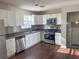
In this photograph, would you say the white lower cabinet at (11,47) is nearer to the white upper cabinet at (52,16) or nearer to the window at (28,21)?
the window at (28,21)

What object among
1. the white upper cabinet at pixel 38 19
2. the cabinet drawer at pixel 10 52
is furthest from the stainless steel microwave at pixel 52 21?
the cabinet drawer at pixel 10 52

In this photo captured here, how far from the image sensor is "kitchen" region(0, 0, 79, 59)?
445cm

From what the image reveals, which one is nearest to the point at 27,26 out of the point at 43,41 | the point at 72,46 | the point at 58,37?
the point at 43,41

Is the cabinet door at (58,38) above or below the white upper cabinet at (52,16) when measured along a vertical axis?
below

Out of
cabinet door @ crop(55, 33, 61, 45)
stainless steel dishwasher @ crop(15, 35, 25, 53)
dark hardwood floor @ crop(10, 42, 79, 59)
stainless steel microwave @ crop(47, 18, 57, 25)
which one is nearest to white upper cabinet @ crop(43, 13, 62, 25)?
stainless steel microwave @ crop(47, 18, 57, 25)

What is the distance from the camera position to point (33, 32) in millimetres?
6699

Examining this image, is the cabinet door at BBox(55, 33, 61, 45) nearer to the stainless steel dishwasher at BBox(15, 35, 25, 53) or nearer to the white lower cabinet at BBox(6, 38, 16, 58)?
the stainless steel dishwasher at BBox(15, 35, 25, 53)

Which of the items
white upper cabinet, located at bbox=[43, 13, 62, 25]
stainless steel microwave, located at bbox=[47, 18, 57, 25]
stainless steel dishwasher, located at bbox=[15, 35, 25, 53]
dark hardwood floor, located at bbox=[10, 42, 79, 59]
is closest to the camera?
dark hardwood floor, located at bbox=[10, 42, 79, 59]

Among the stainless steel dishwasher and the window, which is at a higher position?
the window

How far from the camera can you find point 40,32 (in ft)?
26.0

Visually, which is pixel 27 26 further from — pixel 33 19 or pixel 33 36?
pixel 33 36

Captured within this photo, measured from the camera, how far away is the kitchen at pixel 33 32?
14.6 ft

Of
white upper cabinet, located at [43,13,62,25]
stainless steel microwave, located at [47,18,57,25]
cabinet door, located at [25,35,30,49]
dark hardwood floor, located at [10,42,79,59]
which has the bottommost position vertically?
dark hardwood floor, located at [10,42,79,59]

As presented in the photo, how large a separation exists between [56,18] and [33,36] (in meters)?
2.11
